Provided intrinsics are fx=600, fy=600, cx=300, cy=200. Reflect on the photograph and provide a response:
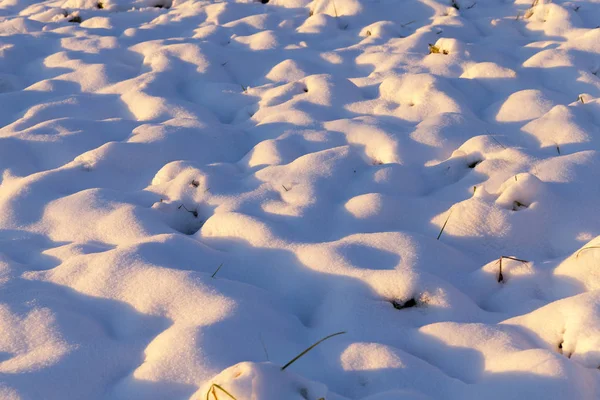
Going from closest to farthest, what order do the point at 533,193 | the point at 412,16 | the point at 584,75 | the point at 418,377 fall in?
the point at 418,377
the point at 533,193
the point at 584,75
the point at 412,16

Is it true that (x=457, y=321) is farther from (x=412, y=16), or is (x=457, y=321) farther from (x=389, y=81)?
(x=412, y=16)

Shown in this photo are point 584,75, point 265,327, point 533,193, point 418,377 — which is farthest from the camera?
point 584,75

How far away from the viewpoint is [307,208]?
2.21 meters

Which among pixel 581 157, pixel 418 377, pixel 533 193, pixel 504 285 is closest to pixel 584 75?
pixel 581 157

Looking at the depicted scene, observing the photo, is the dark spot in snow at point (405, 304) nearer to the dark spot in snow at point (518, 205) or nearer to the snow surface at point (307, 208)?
the snow surface at point (307, 208)

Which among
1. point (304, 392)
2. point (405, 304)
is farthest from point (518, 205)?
point (304, 392)

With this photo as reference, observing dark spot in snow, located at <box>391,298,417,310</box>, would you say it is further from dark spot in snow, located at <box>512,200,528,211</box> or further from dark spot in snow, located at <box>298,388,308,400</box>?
dark spot in snow, located at <box>512,200,528,211</box>

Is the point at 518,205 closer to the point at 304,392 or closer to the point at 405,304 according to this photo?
the point at 405,304

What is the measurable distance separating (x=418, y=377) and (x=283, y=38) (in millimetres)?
2804

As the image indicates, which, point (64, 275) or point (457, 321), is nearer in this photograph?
point (457, 321)

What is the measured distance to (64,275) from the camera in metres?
1.86

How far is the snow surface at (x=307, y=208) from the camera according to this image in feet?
4.91

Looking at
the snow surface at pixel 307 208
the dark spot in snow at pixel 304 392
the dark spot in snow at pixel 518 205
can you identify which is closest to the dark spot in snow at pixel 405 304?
the snow surface at pixel 307 208

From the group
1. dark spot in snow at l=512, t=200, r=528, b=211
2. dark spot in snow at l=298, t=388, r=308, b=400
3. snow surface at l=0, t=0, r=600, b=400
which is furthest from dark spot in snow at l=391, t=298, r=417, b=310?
dark spot in snow at l=512, t=200, r=528, b=211
